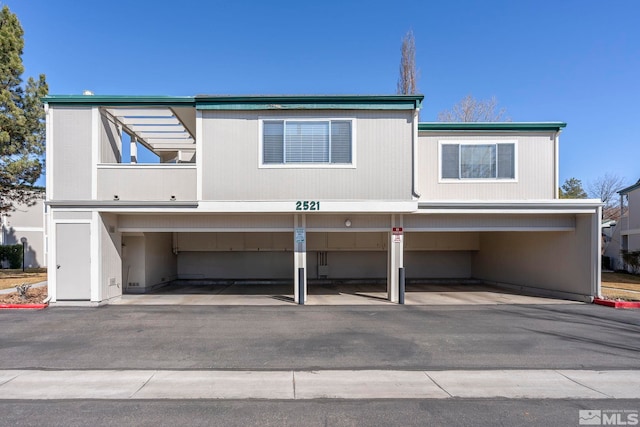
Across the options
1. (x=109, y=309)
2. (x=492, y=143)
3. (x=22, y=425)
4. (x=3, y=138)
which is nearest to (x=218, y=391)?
(x=22, y=425)

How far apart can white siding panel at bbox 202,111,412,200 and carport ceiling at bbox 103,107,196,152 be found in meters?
1.69

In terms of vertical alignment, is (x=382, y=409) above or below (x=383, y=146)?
below

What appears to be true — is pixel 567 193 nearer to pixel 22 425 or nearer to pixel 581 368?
pixel 581 368

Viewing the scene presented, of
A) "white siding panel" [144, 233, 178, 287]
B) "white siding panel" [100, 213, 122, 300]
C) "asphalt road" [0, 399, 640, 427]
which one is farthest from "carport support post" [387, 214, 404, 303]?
"white siding panel" [144, 233, 178, 287]

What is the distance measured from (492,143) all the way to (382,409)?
1034cm

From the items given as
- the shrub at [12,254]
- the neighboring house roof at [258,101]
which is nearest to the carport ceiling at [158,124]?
the neighboring house roof at [258,101]

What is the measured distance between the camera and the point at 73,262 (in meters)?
10.2

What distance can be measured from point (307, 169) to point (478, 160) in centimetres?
608

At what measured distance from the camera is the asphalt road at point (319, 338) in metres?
5.92

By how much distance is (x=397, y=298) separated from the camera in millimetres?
11281

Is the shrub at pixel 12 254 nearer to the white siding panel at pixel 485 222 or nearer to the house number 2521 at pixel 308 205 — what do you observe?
the house number 2521 at pixel 308 205

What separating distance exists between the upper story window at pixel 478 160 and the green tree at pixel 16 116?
17284 millimetres

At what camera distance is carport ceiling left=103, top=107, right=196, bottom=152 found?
10.8m

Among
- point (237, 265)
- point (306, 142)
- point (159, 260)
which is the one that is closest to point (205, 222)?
point (306, 142)
